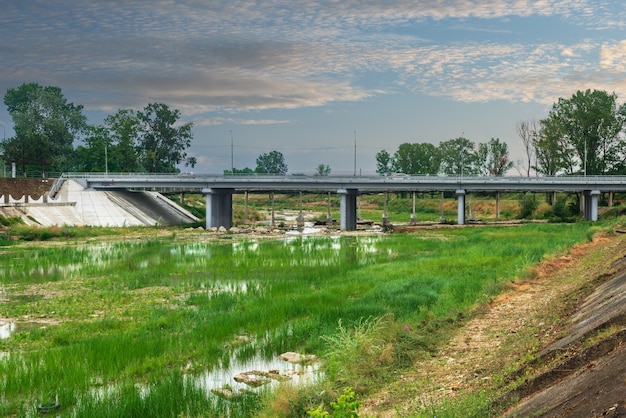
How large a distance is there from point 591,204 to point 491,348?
66894mm

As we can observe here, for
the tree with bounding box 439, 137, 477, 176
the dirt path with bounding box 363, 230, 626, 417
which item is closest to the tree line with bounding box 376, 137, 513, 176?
the tree with bounding box 439, 137, 477, 176

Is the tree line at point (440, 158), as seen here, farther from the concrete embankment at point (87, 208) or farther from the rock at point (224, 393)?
the rock at point (224, 393)

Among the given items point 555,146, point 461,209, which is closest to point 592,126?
point 555,146

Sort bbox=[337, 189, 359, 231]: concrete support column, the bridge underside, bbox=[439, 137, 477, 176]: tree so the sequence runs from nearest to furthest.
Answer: the bridge underside → bbox=[337, 189, 359, 231]: concrete support column → bbox=[439, 137, 477, 176]: tree

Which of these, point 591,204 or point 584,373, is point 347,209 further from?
point 584,373

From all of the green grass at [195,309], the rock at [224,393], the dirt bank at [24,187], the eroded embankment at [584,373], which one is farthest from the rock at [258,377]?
the dirt bank at [24,187]

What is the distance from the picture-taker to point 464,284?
25.7 metres

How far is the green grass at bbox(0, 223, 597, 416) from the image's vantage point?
1470cm

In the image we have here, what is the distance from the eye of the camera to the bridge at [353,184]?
2857 inches

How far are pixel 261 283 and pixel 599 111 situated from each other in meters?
82.5

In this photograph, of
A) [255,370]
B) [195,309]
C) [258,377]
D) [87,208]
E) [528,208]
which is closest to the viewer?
[258,377]

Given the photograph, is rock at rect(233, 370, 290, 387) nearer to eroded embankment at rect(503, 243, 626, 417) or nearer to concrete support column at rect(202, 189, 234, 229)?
eroded embankment at rect(503, 243, 626, 417)

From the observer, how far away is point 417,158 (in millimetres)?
135375

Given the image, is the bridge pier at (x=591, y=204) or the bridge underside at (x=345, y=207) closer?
the bridge pier at (x=591, y=204)
